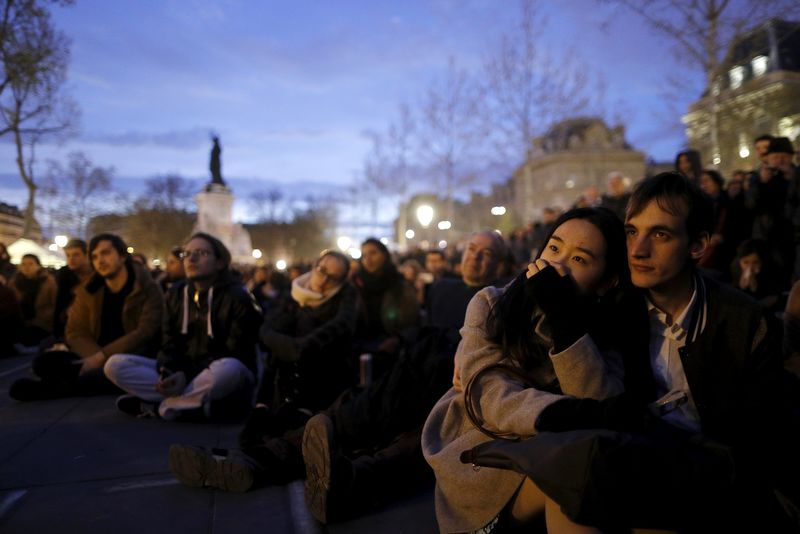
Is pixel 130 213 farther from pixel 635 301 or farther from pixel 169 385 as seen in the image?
pixel 635 301

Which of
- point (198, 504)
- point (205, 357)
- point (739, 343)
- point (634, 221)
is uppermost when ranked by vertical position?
point (634, 221)

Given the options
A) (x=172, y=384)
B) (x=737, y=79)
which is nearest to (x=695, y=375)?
(x=172, y=384)

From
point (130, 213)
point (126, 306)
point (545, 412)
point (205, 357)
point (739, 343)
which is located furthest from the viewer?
point (130, 213)

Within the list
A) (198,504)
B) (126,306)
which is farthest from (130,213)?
(198,504)

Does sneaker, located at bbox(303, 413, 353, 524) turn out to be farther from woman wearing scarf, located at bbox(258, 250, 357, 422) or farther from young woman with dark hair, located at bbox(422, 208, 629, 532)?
woman wearing scarf, located at bbox(258, 250, 357, 422)

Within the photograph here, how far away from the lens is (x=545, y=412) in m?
2.08

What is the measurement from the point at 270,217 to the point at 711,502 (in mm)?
84262

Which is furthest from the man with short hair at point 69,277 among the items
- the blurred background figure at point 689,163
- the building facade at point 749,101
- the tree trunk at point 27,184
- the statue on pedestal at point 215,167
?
the statue on pedestal at point 215,167

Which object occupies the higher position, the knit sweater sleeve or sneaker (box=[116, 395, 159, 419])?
the knit sweater sleeve

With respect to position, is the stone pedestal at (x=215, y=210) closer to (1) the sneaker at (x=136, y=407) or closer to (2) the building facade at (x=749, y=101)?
(2) the building facade at (x=749, y=101)

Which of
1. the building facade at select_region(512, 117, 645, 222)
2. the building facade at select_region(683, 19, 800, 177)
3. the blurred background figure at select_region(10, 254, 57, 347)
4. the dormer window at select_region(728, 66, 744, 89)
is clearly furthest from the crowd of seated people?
the building facade at select_region(512, 117, 645, 222)

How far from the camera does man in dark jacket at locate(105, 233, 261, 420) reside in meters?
5.35

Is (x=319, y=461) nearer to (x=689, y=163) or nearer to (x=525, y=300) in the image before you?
(x=525, y=300)

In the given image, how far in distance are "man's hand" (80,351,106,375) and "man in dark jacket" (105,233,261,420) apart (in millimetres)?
870
